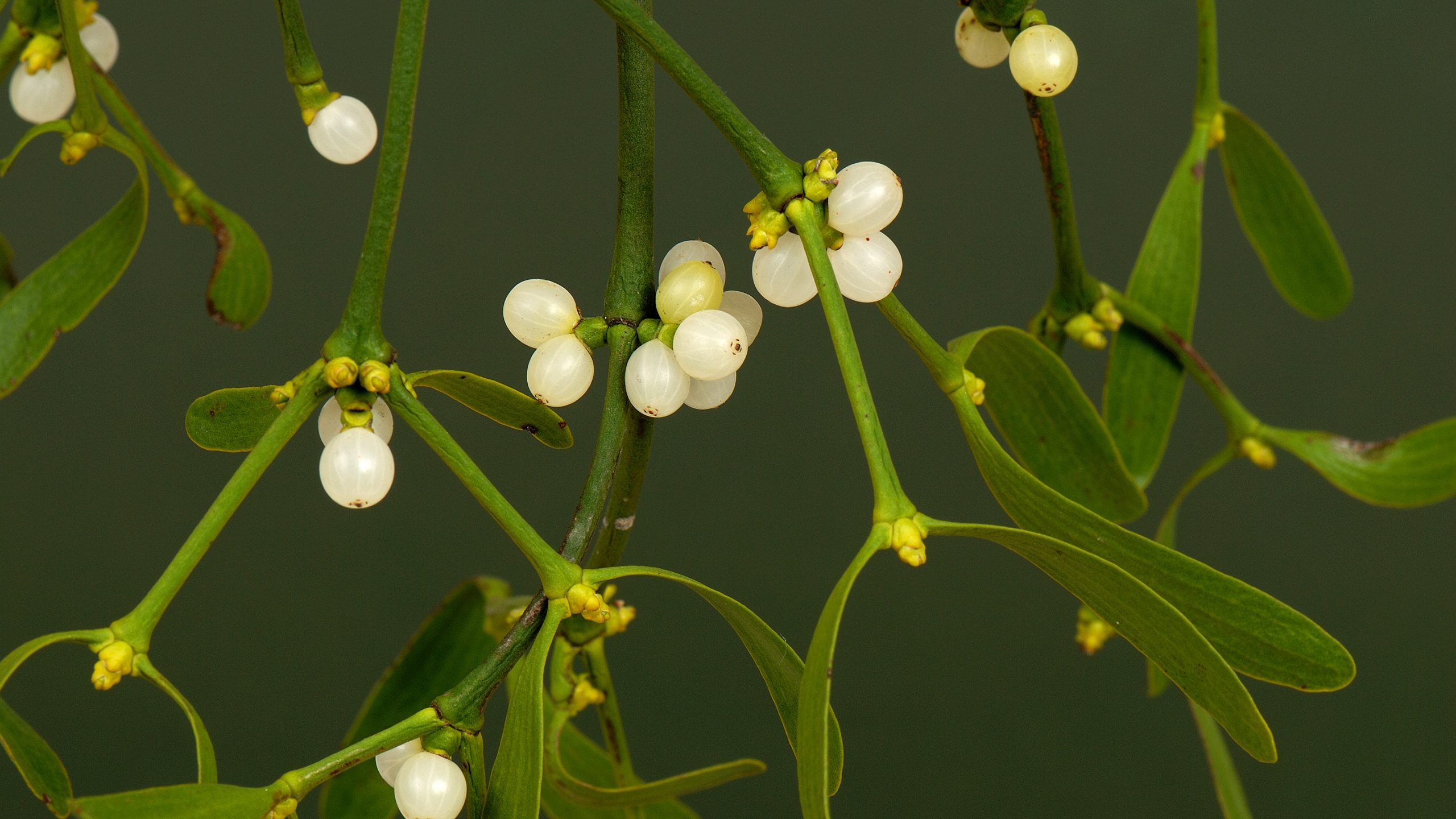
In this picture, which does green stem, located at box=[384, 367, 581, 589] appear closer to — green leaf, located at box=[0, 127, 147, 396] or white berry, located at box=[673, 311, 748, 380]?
white berry, located at box=[673, 311, 748, 380]

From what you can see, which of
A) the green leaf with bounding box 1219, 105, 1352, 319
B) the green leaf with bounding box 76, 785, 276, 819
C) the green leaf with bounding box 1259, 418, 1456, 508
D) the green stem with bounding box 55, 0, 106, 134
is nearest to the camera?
the green leaf with bounding box 76, 785, 276, 819

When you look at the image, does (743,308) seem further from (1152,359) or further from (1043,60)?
(1152,359)

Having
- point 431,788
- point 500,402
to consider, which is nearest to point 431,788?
point 431,788

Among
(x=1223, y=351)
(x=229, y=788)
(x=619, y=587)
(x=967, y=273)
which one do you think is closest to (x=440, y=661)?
(x=229, y=788)

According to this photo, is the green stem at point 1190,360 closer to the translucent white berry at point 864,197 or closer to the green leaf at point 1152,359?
the green leaf at point 1152,359

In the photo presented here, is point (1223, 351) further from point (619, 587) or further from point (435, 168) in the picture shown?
point (435, 168)

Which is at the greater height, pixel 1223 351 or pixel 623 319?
pixel 1223 351

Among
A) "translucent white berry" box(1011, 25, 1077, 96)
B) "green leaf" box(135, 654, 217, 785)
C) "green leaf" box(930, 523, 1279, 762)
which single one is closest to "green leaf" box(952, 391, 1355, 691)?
"green leaf" box(930, 523, 1279, 762)
